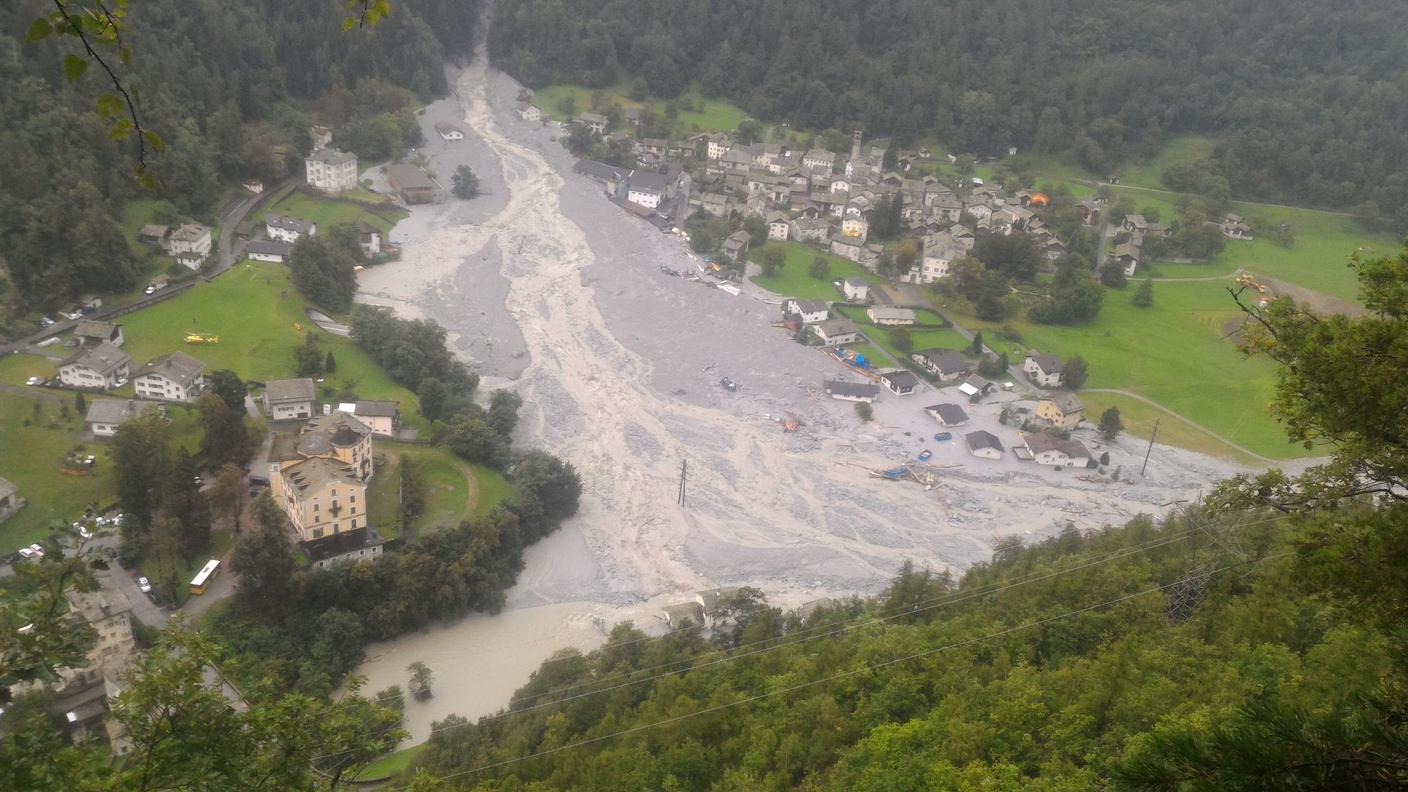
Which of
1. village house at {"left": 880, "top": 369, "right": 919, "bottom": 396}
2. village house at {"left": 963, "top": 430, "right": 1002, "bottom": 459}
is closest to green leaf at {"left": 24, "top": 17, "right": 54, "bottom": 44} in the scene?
village house at {"left": 963, "top": 430, "right": 1002, "bottom": 459}

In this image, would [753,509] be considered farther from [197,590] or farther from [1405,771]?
[1405,771]

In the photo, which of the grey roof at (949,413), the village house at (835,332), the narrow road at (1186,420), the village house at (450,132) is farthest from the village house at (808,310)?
the village house at (450,132)

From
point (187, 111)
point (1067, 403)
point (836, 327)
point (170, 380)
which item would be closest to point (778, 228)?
point (836, 327)

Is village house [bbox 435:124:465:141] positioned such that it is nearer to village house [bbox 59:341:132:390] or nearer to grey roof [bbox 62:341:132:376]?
grey roof [bbox 62:341:132:376]

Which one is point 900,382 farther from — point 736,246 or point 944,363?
point 736,246

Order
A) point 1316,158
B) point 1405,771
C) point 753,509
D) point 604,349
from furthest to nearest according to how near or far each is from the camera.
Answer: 1. point 1316,158
2. point 604,349
3. point 753,509
4. point 1405,771

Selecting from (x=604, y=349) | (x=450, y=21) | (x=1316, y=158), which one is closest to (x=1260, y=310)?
(x=604, y=349)
